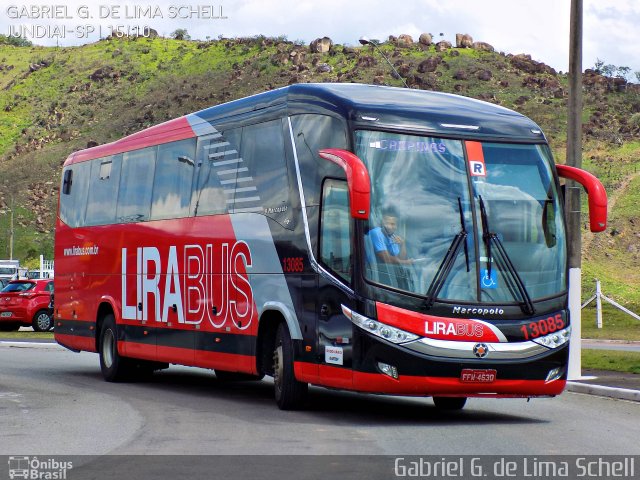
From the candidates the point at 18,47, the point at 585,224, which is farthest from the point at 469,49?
the point at 18,47

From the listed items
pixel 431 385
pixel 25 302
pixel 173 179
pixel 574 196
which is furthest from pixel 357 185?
pixel 25 302

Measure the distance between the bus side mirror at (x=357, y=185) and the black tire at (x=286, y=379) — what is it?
251 centimetres

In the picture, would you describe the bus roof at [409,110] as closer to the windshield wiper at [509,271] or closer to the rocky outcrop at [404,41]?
the windshield wiper at [509,271]

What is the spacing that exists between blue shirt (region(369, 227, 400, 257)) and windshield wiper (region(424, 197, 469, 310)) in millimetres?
500

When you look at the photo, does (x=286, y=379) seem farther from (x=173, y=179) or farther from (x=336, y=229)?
(x=173, y=179)

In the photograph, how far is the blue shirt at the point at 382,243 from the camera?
14.0 meters

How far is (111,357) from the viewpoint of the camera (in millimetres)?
21328

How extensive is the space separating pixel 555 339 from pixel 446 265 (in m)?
1.57

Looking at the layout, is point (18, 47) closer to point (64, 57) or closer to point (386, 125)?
point (64, 57)

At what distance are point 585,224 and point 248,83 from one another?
35.1m

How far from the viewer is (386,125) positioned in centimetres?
1443

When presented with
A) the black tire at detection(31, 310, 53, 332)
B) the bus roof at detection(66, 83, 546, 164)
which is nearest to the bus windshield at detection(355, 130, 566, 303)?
the bus roof at detection(66, 83, 546, 164)

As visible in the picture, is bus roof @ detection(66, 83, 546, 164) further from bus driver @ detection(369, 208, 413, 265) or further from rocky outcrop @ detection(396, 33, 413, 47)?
rocky outcrop @ detection(396, 33, 413, 47)

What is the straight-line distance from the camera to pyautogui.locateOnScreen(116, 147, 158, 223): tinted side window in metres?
20.4
